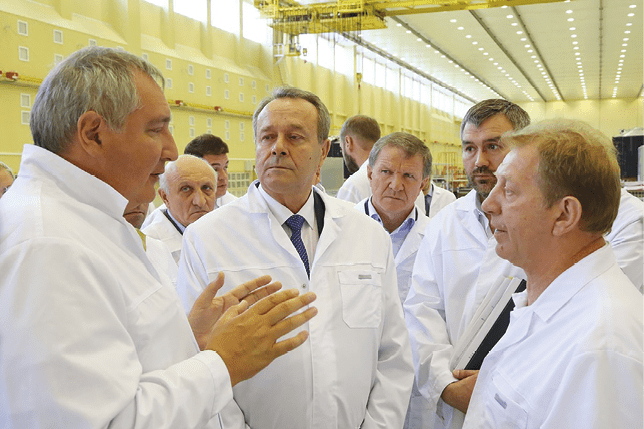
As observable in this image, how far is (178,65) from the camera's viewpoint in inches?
486

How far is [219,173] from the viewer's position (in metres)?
5.20

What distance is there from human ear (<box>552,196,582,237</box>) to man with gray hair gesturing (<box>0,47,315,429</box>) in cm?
78

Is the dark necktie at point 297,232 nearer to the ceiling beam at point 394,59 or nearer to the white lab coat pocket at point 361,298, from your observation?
the white lab coat pocket at point 361,298

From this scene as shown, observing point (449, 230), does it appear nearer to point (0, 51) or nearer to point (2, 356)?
point (2, 356)

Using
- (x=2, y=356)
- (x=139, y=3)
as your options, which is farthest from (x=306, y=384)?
(x=139, y=3)

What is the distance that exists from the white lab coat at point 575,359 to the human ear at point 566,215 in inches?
4.0

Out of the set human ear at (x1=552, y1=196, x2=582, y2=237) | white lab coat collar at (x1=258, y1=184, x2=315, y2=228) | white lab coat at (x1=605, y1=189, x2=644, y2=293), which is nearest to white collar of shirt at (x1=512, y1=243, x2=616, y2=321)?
human ear at (x1=552, y1=196, x2=582, y2=237)

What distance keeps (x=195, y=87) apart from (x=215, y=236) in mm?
11471

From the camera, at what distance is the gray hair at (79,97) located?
4.67 feet

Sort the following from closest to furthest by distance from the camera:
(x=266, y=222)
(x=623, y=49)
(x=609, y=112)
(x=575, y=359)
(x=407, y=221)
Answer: (x=575, y=359), (x=266, y=222), (x=407, y=221), (x=623, y=49), (x=609, y=112)

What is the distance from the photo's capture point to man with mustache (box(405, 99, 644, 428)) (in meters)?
2.36

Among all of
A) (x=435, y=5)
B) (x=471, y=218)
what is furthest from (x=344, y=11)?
(x=471, y=218)

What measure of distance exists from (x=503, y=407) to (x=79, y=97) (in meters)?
1.47

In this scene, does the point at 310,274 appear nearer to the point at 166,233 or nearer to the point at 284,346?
the point at 284,346
